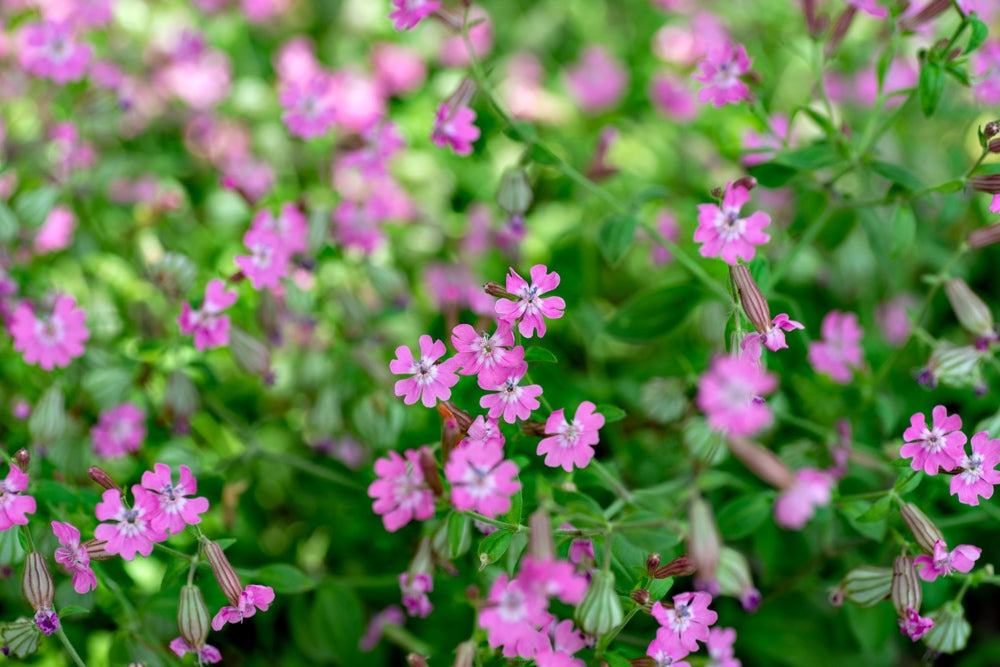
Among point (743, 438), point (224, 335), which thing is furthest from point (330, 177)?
point (743, 438)

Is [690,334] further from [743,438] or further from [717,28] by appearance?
[717,28]

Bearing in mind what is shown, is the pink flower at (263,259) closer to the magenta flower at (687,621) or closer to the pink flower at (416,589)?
the pink flower at (416,589)

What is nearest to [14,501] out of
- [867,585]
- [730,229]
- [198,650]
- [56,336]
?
[198,650]

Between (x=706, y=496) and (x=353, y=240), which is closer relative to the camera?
(x=706, y=496)

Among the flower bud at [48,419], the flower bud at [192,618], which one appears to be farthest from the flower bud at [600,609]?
the flower bud at [48,419]

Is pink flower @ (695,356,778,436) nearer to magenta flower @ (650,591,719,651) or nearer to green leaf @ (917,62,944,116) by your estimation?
magenta flower @ (650,591,719,651)

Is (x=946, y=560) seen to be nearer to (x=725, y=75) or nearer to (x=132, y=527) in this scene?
(x=725, y=75)
